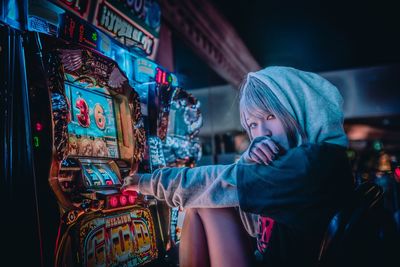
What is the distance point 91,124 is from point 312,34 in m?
5.45

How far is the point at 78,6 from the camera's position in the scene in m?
2.40

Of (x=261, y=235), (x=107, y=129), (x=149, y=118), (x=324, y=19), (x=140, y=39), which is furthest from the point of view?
(x=324, y=19)

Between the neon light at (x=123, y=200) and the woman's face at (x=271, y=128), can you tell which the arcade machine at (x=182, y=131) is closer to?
the neon light at (x=123, y=200)

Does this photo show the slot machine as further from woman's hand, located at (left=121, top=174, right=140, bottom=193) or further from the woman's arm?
the woman's arm

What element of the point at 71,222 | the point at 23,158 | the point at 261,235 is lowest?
the point at 261,235

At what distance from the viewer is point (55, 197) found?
4.55ft

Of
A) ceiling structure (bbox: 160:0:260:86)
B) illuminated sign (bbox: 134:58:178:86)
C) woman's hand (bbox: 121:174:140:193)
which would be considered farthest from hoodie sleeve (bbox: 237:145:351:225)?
ceiling structure (bbox: 160:0:260:86)

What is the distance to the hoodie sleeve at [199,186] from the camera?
140 centimetres

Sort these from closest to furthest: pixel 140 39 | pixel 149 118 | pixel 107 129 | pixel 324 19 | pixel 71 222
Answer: pixel 71 222
pixel 107 129
pixel 149 118
pixel 140 39
pixel 324 19

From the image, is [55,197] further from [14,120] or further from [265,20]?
[265,20]

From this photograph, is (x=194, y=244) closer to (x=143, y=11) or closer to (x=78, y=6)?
(x=78, y=6)

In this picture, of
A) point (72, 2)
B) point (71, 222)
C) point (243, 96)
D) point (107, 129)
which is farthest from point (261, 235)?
point (72, 2)

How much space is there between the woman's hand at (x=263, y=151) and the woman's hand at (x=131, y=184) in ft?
2.04

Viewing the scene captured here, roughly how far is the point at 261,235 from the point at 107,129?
43.8 inches
